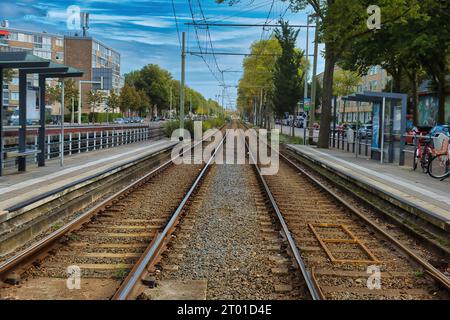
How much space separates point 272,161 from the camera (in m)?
21.8

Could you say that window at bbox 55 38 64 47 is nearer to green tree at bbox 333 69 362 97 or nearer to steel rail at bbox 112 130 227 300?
green tree at bbox 333 69 362 97

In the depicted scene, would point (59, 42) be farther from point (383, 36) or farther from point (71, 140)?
point (71, 140)

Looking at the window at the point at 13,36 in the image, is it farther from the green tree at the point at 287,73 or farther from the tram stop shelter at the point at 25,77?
the tram stop shelter at the point at 25,77

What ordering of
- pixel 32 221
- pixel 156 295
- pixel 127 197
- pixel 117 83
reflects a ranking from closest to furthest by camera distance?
pixel 156 295, pixel 32 221, pixel 127 197, pixel 117 83

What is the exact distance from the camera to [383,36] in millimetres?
33719

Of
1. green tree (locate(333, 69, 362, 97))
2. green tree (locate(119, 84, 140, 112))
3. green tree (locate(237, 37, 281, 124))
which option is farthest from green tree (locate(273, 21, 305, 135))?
green tree (locate(119, 84, 140, 112))

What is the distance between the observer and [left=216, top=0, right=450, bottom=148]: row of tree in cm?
2314

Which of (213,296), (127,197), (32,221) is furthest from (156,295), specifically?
(127,197)

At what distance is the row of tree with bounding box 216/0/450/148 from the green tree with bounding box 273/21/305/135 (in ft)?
13.2

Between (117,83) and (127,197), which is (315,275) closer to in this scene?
(127,197)

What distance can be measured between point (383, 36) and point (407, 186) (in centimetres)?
2379

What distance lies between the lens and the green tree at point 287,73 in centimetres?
4422

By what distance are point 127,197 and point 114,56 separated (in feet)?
417
